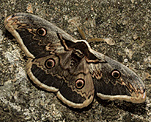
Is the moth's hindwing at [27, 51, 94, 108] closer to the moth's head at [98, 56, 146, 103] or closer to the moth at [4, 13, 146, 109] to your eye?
the moth at [4, 13, 146, 109]

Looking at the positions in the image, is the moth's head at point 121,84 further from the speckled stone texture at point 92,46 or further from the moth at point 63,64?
the speckled stone texture at point 92,46

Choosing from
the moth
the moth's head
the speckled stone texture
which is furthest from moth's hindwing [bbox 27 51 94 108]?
the speckled stone texture

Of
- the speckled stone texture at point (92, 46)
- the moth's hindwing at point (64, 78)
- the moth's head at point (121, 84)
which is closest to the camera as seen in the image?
the moth's head at point (121, 84)

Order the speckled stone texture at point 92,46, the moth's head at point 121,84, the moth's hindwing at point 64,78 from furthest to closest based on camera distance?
the speckled stone texture at point 92,46 → the moth's hindwing at point 64,78 → the moth's head at point 121,84

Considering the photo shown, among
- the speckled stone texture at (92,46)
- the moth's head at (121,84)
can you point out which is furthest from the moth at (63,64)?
the speckled stone texture at (92,46)

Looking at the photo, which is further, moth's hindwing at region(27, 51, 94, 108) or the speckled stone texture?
the speckled stone texture

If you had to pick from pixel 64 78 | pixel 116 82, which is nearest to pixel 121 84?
pixel 116 82

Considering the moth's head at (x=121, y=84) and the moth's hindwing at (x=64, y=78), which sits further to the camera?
the moth's hindwing at (x=64, y=78)
